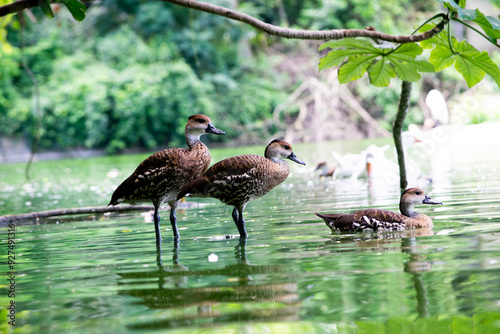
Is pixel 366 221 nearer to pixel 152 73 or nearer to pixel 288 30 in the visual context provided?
pixel 288 30

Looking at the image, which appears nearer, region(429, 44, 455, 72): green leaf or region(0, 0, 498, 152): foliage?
region(429, 44, 455, 72): green leaf

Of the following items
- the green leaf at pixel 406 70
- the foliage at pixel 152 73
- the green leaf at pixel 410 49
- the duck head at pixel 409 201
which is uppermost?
the foliage at pixel 152 73

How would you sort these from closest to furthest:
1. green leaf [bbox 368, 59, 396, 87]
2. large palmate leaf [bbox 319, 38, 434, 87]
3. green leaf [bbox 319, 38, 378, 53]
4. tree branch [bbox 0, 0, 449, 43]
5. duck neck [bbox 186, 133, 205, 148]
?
tree branch [bbox 0, 0, 449, 43] → green leaf [bbox 319, 38, 378, 53] → large palmate leaf [bbox 319, 38, 434, 87] → green leaf [bbox 368, 59, 396, 87] → duck neck [bbox 186, 133, 205, 148]

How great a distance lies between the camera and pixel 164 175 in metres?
5.03

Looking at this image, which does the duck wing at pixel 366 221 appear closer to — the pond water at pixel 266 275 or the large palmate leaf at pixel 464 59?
the pond water at pixel 266 275

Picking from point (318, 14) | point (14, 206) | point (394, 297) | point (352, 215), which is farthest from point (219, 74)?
point (394, 297)

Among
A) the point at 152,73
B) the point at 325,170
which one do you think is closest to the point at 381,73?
the point at 325,170

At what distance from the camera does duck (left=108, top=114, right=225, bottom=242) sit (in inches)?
199

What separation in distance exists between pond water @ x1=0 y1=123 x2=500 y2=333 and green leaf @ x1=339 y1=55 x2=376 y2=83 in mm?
1184

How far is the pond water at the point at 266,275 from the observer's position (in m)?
2.68

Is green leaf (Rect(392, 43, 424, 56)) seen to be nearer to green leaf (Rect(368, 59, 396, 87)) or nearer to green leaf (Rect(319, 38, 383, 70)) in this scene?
green leaf (Rect(319, 38, 383, 70))

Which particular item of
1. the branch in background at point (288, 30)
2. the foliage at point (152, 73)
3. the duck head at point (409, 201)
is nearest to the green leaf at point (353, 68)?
the branch in background at point (288, 30)

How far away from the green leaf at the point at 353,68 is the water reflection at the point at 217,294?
5.19 ft

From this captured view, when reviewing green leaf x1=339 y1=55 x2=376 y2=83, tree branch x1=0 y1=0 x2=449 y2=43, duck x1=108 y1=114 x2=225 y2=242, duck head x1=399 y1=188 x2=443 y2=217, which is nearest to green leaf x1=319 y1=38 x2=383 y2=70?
green leaf x1=339 y1=55 x2=376 y2=83
